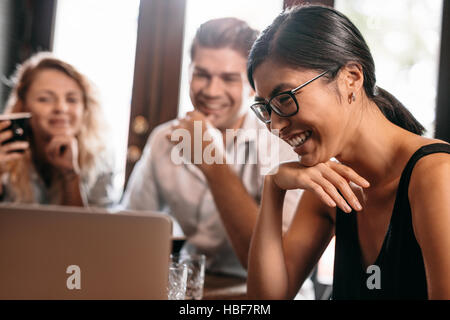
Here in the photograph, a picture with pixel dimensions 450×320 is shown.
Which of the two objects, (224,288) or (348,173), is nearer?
(348,173)

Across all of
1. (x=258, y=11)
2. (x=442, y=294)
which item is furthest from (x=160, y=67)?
(x=442, y=294)

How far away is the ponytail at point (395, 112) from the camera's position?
0.88 metres

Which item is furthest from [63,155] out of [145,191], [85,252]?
[85,252]

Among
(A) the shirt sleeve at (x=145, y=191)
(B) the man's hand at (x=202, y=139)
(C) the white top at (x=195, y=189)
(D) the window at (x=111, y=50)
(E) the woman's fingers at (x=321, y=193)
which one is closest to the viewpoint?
(E) the woman's fingers at (x=321, y=193)

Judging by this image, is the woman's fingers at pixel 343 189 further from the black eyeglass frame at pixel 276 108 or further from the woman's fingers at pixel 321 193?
the black eyeglass frame at pixel 276 108

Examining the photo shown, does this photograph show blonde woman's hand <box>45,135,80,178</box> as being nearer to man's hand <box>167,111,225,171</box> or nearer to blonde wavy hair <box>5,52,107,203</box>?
blonde wavy hair <box>5,52,107,203</box>

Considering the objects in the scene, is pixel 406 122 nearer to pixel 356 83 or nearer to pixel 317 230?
pixel 356 83

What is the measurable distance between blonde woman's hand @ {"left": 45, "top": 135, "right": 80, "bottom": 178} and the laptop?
1.14 m

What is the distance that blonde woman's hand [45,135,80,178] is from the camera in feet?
5.98

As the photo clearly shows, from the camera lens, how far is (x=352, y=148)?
888mm

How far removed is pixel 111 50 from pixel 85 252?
1.93 m

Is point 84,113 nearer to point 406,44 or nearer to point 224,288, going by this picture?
point 224,288

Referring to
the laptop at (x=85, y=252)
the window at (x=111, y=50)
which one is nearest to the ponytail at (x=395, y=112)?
the laptop at (x=85, y=252)

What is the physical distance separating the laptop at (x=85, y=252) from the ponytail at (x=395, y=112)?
0.47 m
